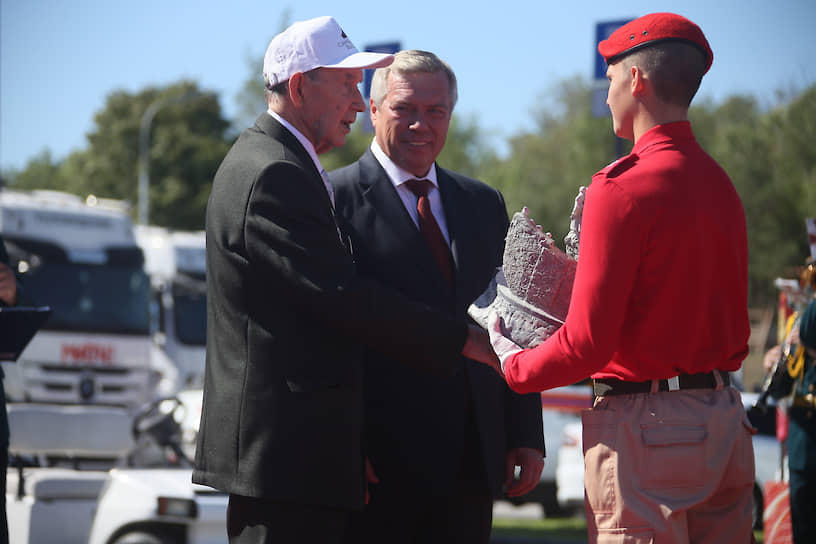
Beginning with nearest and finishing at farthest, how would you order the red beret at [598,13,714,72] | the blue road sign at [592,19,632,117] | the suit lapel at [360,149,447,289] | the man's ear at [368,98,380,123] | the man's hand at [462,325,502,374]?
the red beret at [598,13,714,72] → the man's hand at [462,325,502,374] → the suit lapel at [360,149,447,289] → the man's ear at [368,98,380,123] → the blue road sign at [592,19,632,117]

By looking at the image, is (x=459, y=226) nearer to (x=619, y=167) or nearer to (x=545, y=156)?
(x=619, y=167)

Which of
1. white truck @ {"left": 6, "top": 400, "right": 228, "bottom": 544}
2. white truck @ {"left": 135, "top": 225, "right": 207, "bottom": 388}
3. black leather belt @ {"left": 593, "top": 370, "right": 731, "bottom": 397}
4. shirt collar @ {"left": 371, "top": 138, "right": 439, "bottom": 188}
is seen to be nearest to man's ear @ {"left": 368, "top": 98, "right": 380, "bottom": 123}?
shirt collar @ {"left": 371, "top": 138, "right": 439, "bottom": 188}

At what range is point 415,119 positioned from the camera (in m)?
4.17

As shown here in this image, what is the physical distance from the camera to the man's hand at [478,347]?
10.8ft

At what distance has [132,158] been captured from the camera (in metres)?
55.0

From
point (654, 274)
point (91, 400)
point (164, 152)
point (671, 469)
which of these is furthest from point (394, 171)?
point (164, 152)

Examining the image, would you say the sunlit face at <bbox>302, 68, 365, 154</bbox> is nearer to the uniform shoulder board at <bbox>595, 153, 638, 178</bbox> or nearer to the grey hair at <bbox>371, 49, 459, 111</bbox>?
the grey hair at <bbox>371, 49, 459, 111</bbox>

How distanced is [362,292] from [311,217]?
0.27 meters

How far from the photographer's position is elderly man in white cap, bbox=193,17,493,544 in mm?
3064

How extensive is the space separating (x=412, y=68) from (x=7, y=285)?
1.97 m

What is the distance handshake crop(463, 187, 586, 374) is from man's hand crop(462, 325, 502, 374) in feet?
0.61

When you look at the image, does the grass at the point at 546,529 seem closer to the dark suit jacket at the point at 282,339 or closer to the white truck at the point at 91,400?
the white truck at the point at 91,400

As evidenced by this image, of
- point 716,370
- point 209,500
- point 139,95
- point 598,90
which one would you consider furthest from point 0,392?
point 139,95

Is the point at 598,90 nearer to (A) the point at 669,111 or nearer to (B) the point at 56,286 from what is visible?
(A) the point at 669,111
